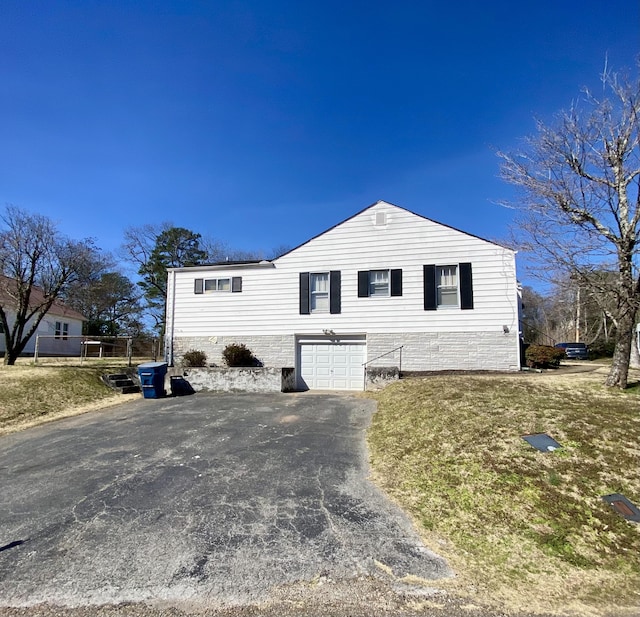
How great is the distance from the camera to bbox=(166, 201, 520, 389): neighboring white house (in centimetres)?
1285

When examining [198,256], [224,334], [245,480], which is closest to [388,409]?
[245,480]

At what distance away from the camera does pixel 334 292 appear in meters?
14.3

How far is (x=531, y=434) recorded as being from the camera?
5.75m

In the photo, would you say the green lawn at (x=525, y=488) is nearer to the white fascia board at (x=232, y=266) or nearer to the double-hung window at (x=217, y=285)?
the white fascia board at (x=232, y=266)

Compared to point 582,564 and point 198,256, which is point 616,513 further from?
Answer: point 198,256

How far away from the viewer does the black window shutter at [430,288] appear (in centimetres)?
1330

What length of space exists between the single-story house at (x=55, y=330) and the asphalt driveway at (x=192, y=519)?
20613 mm

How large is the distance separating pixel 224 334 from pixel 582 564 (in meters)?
13.4

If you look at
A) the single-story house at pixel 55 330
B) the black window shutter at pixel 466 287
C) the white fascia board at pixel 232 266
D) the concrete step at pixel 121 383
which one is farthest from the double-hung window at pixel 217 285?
the single-story house at pixel 55 330

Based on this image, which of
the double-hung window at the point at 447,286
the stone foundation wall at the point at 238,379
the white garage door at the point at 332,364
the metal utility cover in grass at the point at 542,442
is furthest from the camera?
the white garage door at the point at 332,364

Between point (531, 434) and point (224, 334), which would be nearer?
point (531, 434)

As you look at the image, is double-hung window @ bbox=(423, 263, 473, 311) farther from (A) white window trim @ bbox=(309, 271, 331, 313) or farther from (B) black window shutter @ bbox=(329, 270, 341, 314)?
(A) white window trim @ bbox=(309, 271, 331, 313)

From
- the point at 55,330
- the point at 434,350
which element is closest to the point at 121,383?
the point at 434,350

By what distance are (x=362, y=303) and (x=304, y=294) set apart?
7.52ft
